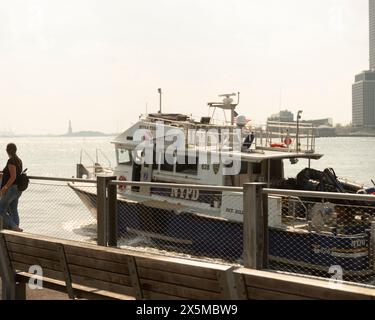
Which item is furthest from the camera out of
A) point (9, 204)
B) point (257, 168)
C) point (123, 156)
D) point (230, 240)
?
point (123, 156)

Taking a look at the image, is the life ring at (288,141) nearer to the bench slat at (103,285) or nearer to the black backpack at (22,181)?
the black backpack at (22,181)

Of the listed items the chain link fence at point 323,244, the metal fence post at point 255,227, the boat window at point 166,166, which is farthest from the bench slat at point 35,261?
the boat window at point 166,166

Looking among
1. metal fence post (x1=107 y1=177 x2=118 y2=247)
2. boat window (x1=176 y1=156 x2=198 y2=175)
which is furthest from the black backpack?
boat window (x1=176 y1=156 x2=198 y2=175)

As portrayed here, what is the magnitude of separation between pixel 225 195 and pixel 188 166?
232cm

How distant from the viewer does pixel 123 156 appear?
53.8ft

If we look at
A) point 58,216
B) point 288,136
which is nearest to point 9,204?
point 288,136

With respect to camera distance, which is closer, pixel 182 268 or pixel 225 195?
pixel 182 268

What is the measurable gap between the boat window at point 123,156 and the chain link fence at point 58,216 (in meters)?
1.62

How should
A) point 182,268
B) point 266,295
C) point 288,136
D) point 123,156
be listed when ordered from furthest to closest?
1. point 123,156
2. point 288,136
3. point 182,268
4. point 266,295

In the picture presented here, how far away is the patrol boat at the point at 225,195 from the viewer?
37.2 feet

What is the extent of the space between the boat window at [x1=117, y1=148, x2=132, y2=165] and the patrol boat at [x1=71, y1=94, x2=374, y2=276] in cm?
3

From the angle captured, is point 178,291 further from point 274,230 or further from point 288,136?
point 288,136
